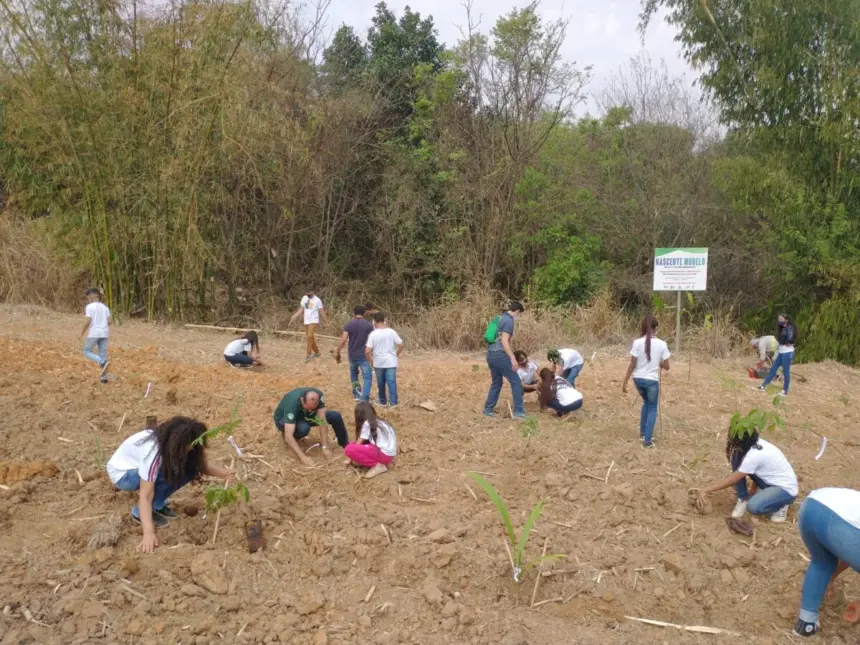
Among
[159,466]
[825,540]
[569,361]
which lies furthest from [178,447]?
[569,361]

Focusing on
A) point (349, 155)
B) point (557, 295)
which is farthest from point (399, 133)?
point (557, 295)

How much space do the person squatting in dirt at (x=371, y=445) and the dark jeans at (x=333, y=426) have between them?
0.33 m

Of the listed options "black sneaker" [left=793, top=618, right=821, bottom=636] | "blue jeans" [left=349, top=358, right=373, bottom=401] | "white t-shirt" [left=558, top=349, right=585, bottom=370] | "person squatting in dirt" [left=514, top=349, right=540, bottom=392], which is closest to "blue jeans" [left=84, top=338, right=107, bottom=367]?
"blue jeans" [left=349, top=358, right=373, bottom=401]

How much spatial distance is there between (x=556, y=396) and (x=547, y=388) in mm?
143

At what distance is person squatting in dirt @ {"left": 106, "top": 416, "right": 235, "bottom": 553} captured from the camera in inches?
194

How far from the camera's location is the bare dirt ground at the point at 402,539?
14.5 ft

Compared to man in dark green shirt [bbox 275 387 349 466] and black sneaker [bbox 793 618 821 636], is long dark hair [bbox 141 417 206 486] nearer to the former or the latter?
man in dark green shirt [bbox 275 387 349 466]

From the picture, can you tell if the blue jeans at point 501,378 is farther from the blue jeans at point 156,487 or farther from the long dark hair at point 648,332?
the blue jeans at point 156,487

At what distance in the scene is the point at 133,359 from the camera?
37.2 feet

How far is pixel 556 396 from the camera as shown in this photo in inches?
341

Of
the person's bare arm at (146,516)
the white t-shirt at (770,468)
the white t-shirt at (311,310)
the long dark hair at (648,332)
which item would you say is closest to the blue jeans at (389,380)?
the long dark hair at (648,332)

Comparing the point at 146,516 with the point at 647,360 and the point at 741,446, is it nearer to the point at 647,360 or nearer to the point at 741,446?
the point at 741,446

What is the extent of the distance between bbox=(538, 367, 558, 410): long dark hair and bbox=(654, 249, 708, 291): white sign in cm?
419

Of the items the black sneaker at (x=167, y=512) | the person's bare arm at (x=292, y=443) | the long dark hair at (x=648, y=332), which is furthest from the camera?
the long dark hair at (x=648, y=332)
